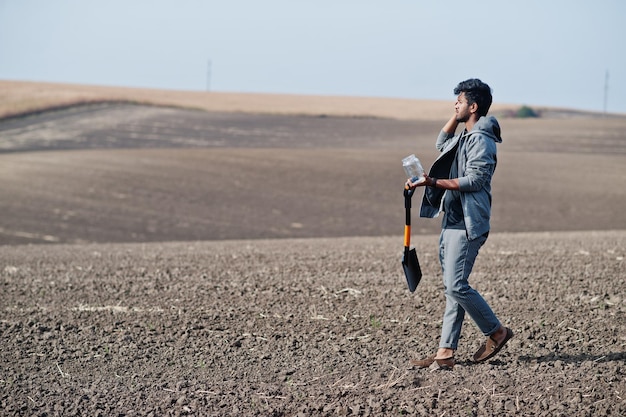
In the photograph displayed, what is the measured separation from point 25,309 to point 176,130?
37.5 m

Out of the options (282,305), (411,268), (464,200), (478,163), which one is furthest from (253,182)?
(478,163)

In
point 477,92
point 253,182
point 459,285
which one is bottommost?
point 253,182

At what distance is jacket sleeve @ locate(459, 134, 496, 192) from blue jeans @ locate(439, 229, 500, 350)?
38cm

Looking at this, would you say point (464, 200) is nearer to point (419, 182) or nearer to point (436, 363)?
point (419, 182)

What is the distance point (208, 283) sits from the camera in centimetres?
1014

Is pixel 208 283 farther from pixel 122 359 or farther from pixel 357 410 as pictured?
pixel 357 410

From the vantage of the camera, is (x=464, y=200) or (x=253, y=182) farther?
(x=253, y=182)

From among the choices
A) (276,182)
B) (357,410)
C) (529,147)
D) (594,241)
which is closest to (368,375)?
(357,410)

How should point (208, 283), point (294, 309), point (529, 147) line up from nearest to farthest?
point (294, 309), point (208, 283), point (529, 147)

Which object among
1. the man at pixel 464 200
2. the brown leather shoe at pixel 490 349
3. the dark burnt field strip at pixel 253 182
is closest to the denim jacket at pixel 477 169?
the man at pixel 464 200

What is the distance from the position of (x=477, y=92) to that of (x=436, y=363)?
194 centimetres

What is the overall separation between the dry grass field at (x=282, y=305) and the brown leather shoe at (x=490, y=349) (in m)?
0.13

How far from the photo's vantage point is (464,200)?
217 inches

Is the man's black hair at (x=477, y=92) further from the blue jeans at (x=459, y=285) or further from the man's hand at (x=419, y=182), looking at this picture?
the blue jeans at (x=459, y=285)
